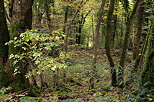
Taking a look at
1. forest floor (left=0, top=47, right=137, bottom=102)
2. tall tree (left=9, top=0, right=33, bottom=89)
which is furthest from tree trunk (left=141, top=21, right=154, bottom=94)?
tall tree (left=9, top=0, right=33, bottom=89)

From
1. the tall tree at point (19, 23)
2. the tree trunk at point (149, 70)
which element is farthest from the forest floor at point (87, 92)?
the tall tree at point (19, 23)

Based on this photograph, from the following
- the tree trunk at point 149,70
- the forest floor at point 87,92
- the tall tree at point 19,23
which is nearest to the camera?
the tree trunk at point 149,70

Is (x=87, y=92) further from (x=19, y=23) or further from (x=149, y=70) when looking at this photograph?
(x=19, y=23)

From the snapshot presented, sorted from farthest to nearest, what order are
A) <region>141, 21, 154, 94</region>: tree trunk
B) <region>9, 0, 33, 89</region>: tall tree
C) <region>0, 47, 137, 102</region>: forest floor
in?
1. <region>9, 0, 33, 89</region>: tall tree
2. <region>0, 47, 137, 102</region>: forest floor
3. <region>141, 21, 154, 94</region>: tree trunk

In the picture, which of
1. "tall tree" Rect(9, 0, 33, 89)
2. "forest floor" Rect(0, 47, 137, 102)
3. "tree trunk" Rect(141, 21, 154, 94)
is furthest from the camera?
"tall tree" Rect(9, 0, 33, 89)

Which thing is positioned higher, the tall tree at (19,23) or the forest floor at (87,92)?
the tall tree at (19,23)

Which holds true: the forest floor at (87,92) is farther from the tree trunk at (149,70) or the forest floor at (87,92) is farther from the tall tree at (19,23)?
the tall tree at (19,23)

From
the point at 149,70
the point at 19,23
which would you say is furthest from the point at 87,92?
the point at 19,23

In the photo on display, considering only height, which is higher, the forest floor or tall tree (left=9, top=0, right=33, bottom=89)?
tall tree (left=9, top=0, right=33, bottom=89)

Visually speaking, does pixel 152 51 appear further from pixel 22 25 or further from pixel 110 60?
pixel 22 25

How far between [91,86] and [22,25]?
425 centimetres

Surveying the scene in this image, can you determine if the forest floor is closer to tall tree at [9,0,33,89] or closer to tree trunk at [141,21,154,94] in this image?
tree trunk at [141,21,154,94]

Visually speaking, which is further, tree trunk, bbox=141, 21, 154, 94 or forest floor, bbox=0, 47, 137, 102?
forest floor, bbox=0, 47, 137, 102

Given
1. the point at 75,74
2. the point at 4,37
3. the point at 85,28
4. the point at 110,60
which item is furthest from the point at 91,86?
the point at 85,28
